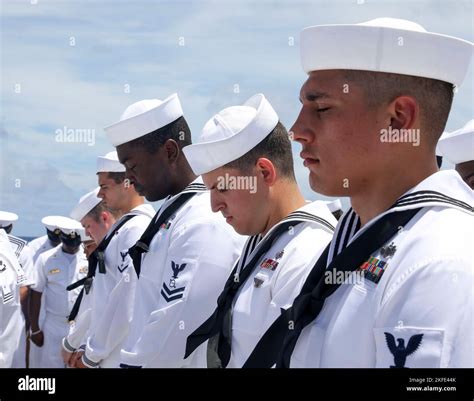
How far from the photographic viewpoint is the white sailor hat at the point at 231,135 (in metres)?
3.63

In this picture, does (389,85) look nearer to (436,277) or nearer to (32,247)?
(436,277)

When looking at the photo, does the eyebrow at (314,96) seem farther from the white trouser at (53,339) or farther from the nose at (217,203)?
the white trouser at (53,339)

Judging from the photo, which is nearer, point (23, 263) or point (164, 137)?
point (164, 137)

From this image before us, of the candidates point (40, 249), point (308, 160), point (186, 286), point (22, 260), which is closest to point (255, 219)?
point (186, 286)

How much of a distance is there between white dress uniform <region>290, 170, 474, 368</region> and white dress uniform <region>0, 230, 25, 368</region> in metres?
4.98

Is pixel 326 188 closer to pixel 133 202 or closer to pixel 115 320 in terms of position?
pixel 115 320

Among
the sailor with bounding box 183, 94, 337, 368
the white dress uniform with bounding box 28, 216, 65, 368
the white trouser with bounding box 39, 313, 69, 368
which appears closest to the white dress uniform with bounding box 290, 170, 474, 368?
the sailor with bounding box 183, 94, 337, 368

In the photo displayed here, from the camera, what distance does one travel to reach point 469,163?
4152mm

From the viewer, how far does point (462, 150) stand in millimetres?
4168

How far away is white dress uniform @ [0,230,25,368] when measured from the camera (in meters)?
6.71

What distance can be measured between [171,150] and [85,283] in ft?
6.02

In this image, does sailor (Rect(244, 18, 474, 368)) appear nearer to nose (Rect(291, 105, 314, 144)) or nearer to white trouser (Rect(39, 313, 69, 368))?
nose (Rect(291, 105, 314, 144))
